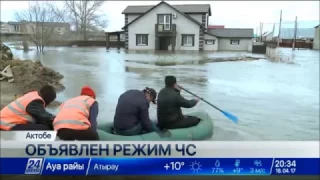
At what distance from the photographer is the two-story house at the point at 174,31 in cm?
3972

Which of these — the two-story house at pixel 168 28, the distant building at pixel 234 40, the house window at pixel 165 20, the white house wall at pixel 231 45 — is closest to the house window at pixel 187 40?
the two-story house at pixel 168 28

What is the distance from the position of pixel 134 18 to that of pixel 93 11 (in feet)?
46.8

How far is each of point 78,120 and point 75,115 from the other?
0.22ft

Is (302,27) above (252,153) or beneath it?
above

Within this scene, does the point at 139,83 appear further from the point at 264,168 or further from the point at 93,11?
the point at 93,11

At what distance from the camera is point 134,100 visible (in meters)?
4.45

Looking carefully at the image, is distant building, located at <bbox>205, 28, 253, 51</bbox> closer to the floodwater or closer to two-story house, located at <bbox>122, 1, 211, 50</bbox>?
two-story house, located at <bbox>122, 1, 211, 50</bbox>

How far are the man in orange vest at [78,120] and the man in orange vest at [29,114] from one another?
0.14 meters

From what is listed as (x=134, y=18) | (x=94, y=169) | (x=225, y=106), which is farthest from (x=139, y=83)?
(x=134, y=18)

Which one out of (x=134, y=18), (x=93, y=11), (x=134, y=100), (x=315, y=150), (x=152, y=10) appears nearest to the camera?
(x=315, y=150)

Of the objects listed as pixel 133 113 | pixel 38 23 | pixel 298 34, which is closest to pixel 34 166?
pixel 133 113

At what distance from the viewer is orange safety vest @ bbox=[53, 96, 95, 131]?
3.72 m

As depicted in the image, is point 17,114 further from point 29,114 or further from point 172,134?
point 172,134

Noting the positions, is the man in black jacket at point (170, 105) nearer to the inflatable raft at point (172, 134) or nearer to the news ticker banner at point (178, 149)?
the inflatable raft at point (172, 134)
